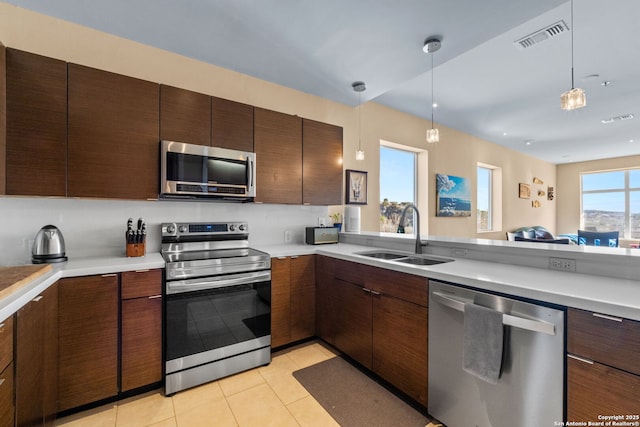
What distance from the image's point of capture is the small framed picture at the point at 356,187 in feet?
12.0

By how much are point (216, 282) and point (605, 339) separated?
2.11 meters

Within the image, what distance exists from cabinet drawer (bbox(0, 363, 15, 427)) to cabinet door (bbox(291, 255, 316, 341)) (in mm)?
1714

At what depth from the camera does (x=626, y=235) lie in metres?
7.40

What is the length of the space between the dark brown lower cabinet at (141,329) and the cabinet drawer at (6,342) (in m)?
0.71

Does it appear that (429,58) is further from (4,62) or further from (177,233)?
(4,62)

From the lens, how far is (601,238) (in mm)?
5578

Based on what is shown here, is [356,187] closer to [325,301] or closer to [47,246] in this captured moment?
[325,301]

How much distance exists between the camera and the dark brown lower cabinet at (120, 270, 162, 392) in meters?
1.81

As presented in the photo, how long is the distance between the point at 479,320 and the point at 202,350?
185 centimetres

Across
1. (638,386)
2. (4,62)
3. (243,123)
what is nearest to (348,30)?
(243,123)

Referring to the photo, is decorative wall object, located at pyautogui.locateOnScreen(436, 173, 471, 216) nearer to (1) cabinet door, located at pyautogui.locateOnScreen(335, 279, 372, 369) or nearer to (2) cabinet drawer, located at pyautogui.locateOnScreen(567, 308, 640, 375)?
(1) cabinet door, located at pyautogui.locateOnScreen(335, 279, 372, 369)

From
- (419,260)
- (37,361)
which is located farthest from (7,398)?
(419,260)

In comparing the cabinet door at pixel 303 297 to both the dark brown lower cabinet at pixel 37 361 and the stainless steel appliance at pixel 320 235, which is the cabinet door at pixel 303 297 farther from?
the dark brown lower cabinet at pixel 37 361

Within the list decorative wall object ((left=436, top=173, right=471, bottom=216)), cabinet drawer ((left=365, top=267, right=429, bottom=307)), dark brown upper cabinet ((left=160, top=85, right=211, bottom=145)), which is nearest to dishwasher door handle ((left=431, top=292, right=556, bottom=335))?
cabinet drawer ((left=365, top=267, right=429, bottom=307))
